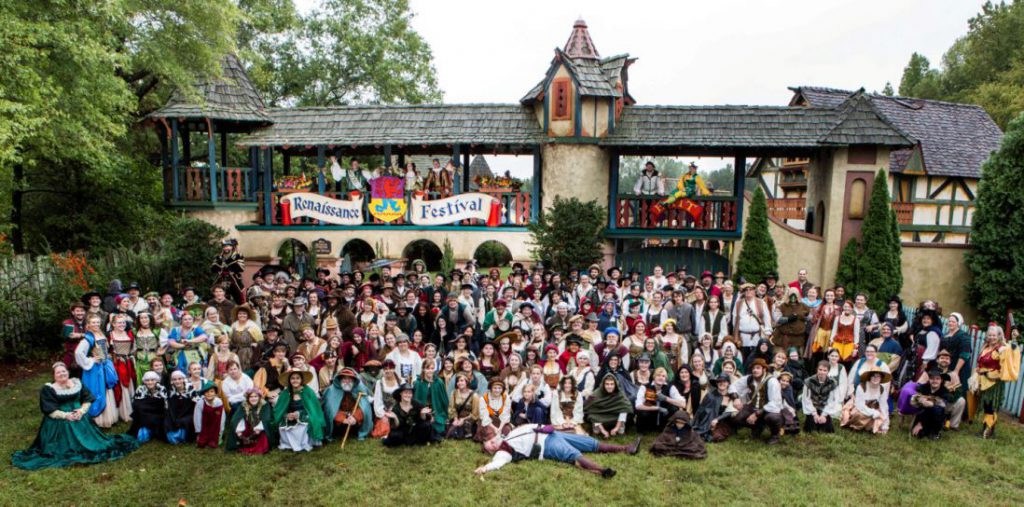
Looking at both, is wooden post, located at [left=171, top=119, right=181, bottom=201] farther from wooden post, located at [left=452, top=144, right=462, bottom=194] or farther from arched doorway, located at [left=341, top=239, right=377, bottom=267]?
arched doorway, located at [left=341, top=239, right=377, bottom=267]

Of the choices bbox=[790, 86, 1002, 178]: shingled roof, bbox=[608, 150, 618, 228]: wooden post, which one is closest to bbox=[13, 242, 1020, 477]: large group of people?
bbox=[608, 150, 618, 228]: wooden post

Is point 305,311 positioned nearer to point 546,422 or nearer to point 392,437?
point 392,437

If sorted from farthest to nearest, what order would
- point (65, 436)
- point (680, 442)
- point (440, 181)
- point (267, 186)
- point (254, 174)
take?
point (254, 174) → point (267, 186) → point (440, 181) → point (680, 442) → point (65, 436)

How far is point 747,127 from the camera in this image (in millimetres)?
15398

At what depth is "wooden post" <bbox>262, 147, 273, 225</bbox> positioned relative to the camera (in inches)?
640

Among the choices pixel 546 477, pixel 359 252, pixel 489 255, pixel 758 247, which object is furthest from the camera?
pixel 489 255

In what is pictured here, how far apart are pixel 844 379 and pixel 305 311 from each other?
26.9ft

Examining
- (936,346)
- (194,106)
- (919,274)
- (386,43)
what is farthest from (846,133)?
(386,43)

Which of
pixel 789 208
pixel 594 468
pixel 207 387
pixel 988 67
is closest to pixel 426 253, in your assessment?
pixel 789 208

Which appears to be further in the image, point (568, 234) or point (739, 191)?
point (739, 191)

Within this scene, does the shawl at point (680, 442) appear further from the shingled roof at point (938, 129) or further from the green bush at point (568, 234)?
the shingled roof at point (938, 129)

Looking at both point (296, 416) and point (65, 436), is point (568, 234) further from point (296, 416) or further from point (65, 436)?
point (65, 436)

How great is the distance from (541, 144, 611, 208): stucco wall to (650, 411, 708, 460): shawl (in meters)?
8.47

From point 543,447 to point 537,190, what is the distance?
9442 millimetres
